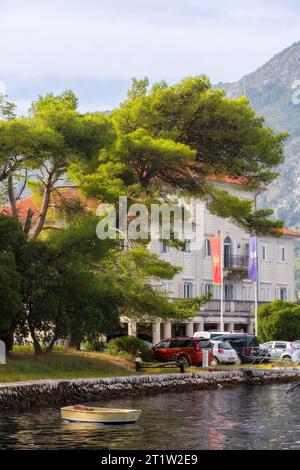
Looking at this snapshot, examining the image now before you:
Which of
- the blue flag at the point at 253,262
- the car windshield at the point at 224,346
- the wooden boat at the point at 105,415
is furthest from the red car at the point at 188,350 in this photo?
the wooden boat at the point at 105,415

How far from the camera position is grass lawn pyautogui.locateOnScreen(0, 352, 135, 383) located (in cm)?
4072

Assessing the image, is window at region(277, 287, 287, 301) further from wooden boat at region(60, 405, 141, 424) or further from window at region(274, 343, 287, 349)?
wooden boat at region(60, 405, 141, 424)

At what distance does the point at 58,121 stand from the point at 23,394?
14.2 meters

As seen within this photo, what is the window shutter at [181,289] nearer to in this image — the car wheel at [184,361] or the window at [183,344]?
the window at [183,344]

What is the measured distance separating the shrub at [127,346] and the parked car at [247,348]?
1031 cm

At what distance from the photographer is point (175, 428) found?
29078mm

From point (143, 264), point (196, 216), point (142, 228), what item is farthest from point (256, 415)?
point (196, 216)

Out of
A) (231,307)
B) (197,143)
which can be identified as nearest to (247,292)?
(231,307)

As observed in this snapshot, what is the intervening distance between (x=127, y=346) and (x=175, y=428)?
76.7ft

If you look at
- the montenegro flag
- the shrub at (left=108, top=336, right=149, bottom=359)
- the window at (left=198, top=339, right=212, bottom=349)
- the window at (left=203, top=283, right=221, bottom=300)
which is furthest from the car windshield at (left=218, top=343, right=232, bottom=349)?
the window at (left=203, top=283, right=221, bottom=300)

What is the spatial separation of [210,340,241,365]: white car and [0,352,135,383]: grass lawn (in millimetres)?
10856

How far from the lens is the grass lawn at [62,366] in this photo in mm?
40719
